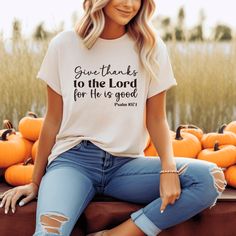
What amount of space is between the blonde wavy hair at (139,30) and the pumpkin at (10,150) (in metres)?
0.71

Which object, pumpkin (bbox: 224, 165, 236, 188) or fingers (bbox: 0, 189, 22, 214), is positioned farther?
pumpkin (bbox: 224, 165, 236, 188)

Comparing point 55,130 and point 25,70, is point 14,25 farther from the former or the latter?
point 55,130

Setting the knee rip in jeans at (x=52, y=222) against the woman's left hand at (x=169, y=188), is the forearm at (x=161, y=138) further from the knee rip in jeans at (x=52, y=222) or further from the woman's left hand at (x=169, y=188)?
the knee rip in jeans at (x=52, y=222)

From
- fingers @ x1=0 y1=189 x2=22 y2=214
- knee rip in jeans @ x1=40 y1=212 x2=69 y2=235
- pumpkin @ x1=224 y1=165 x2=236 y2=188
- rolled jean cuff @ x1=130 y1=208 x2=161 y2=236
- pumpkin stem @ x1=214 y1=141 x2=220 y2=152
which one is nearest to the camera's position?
knee rip in jeans @ x1=40 y1=212 x2=69 y2=235

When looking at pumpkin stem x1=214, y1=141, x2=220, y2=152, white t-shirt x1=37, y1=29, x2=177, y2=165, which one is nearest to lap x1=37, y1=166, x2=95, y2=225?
white t-shirt x1=37, y1=29, x2=177, y2=165

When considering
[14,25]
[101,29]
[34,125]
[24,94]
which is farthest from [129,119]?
[14,25]

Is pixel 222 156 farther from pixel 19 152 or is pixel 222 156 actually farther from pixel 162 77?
pixel 19 152

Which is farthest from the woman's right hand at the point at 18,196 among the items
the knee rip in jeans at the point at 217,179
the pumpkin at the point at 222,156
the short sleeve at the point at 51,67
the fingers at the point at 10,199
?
the pumpkin at the point at 222,156

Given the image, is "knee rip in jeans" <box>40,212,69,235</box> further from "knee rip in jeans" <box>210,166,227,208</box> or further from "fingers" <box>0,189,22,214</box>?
"knee rip in jeans" <box>210,166,227,208</box>

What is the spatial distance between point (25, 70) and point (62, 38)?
148 centimetres

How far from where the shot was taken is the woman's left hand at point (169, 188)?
2.18 meters

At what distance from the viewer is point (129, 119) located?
2.30m

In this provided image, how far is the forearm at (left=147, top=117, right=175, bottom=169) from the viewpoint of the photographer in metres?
2.25

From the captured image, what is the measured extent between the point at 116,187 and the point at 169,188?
0.21 metres
